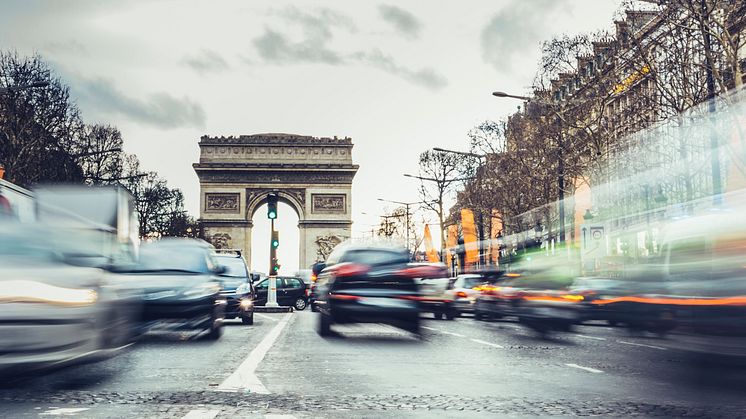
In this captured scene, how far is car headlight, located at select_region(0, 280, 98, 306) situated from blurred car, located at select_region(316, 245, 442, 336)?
25.1 feet

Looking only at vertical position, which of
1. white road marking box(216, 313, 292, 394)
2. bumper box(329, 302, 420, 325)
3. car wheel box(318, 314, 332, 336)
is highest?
bumper box(329, 302, 420, 325)

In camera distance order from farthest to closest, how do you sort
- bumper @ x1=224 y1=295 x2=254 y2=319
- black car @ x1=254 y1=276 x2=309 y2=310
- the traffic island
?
1. black car @ x1=254 y1=276 x2=309 y2=310
2. the traffic island
3. bumper @ x1=224 y1=295 x2=254 y2=319

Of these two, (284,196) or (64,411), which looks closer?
(64,411)

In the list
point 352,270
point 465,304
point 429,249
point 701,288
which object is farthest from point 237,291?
point 429,249

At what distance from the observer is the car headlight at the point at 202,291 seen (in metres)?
16.4

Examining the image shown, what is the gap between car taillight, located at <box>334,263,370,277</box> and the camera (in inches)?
675

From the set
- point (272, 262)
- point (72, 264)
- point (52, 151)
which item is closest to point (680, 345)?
point (72, 264)

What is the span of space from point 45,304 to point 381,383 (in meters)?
3.09

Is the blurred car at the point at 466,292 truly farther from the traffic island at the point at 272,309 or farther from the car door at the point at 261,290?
the car door at the point at 261,290

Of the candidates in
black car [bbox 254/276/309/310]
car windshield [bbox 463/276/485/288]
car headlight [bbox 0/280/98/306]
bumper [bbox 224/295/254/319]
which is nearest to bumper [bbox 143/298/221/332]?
bumper [bbox 224/295/254/319]

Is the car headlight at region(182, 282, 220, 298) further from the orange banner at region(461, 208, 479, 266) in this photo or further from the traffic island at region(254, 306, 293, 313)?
the orange banner at region(461, 208, 479, 266)

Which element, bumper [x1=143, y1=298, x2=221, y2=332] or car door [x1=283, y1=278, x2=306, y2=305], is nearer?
bumper [x1=143, y1=298, x2=221, y2=332]

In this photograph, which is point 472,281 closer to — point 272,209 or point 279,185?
point 272,209

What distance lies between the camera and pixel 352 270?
1719cm
